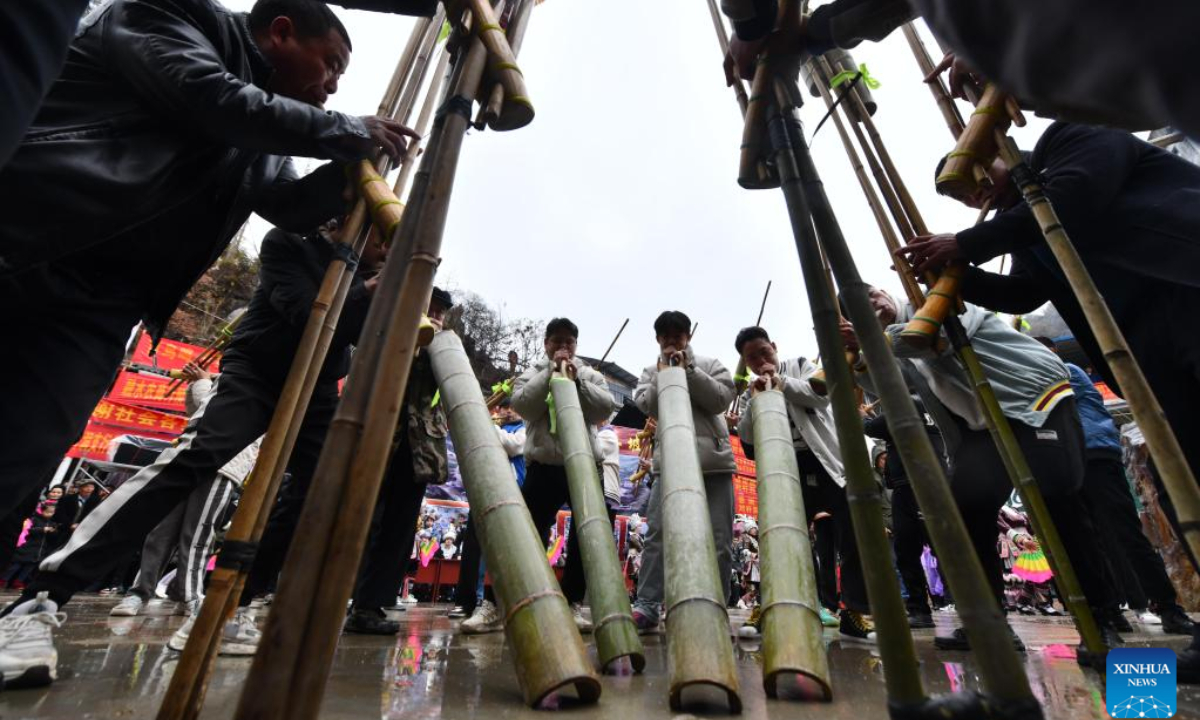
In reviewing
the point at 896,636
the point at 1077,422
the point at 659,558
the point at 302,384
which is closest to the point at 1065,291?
the point at 1077,422

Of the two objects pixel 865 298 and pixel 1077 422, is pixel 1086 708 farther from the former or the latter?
pixel 1077 422

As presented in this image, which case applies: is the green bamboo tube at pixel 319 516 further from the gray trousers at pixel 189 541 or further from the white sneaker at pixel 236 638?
the gray trousers at pixel 189 541

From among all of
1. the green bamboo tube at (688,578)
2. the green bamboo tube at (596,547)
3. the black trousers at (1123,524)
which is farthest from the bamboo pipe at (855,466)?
the black trousers at (1123,524)

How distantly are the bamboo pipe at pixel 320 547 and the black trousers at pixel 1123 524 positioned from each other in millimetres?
4665

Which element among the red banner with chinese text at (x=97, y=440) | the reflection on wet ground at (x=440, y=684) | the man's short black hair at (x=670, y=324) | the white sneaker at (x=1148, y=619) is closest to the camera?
the reflection on wet ground at (x=440, y=684)

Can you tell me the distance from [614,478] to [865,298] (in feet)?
14.0

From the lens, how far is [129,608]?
383 centimetres

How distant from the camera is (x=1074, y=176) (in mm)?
1892

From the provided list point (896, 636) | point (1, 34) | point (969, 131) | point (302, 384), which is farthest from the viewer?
point (969, 131)

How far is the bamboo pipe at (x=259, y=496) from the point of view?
45.6 inches

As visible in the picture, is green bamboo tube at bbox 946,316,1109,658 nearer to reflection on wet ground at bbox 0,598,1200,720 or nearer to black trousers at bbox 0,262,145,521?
reflection on wet ground at bbox 0,598,1200,720

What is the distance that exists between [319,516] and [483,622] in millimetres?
2773

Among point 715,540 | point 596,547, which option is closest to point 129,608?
point 596,547

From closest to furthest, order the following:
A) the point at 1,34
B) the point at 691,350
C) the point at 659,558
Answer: the point at 1,34 → the point at 659,558 → the point at 691,350
